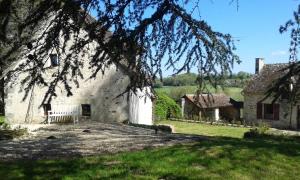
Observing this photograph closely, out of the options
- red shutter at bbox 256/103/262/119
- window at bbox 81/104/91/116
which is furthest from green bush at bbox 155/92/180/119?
window at bbox 81/104/91/116

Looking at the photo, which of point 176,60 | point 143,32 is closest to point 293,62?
point 176,60

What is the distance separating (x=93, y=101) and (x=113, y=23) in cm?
1565

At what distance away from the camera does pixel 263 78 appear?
3591 centimetres

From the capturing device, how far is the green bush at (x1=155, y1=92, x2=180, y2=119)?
36.1m

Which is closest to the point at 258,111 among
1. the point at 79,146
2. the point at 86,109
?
the point at 86,109

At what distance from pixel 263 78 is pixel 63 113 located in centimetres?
1990

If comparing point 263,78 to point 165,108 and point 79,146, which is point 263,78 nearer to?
point 165,108

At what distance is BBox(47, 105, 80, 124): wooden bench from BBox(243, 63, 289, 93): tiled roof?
57.5ft

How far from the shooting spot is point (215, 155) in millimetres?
10938

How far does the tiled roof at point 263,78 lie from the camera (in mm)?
34625

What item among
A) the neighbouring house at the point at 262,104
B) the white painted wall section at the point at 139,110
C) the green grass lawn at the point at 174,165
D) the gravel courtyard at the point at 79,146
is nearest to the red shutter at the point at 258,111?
the neighbouring house at the point at 262,104

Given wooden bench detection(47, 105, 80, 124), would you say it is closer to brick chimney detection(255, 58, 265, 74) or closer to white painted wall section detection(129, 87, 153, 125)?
white painted wall section detection(129, 87, 153, 125)

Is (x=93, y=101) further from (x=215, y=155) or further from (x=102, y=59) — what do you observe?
(x=102, y=59)

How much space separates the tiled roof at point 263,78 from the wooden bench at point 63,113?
17531 mm
